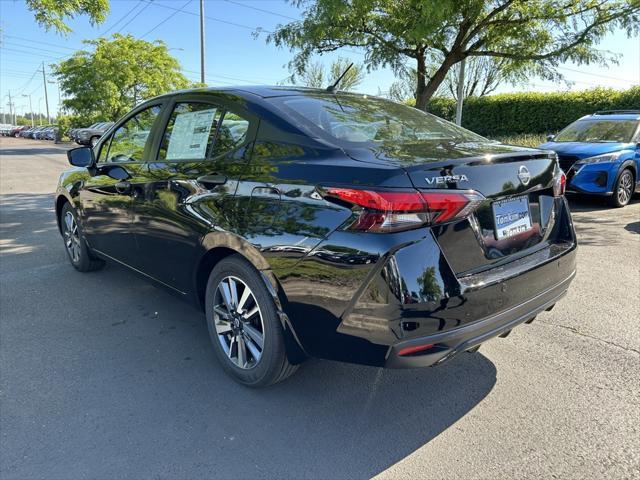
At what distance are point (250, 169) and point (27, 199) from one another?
8773 mm

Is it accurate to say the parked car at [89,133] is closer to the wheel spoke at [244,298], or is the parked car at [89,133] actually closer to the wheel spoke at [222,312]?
the wheel spoke at [222,312]

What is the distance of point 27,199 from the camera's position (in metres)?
9.55

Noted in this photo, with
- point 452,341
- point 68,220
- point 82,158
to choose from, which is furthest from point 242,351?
point 68,220

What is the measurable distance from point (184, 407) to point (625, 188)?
8447mm

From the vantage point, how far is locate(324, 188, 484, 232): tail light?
204cm

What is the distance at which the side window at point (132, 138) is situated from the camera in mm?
3676

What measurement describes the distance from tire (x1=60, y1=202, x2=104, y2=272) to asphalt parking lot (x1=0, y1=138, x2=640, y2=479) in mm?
829

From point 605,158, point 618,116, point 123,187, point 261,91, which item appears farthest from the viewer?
point 618,116

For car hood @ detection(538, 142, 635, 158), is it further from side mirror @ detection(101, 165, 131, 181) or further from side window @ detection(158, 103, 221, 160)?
side mirror @ detection(101, 165, 131, 181)

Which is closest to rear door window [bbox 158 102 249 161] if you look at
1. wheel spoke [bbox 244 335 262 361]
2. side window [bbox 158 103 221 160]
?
side window [bbox 158 103 221 160]

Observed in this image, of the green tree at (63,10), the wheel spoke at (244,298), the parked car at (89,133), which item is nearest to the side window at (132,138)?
the wheel spoke at (244,298)

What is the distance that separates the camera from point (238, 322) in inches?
109

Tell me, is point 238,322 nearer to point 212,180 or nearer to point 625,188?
point 212,180

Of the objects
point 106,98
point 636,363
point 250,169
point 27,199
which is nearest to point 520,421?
point 636,363
